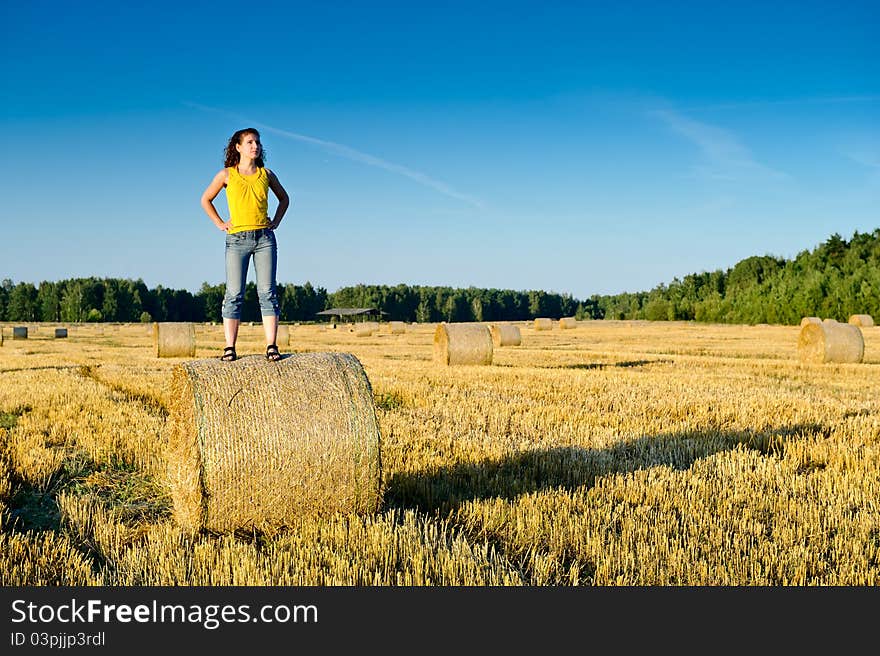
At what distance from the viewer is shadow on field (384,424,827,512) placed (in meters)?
5.53

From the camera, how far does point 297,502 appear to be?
490 cm

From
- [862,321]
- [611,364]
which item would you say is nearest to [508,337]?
→ [611,364]

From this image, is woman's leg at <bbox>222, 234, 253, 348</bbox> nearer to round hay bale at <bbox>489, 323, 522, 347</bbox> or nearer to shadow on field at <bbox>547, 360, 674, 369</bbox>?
shadow on field at <bbox>547, 360, 674, 369</bbox>

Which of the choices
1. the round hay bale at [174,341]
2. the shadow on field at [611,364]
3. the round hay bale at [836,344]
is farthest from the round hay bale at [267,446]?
the round hay bale at [174,341]

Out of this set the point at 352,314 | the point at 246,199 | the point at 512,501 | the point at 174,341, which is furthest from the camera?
the point at 352,314

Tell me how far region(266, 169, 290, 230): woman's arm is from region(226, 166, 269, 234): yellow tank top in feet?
0.31

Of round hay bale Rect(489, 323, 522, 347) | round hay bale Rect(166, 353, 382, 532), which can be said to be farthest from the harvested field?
round hay bale Rect(489, 323, 522, 347)

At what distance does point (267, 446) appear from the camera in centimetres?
485

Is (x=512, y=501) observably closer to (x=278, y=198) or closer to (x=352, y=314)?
(x=278, y=198)

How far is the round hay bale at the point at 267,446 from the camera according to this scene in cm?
477

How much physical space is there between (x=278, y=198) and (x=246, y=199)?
0.31 m

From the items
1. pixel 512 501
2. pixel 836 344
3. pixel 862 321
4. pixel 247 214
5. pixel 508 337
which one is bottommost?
pixel 512 501

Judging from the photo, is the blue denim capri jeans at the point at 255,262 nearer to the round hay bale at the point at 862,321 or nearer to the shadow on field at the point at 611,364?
the shadow on field at the point at 611,364

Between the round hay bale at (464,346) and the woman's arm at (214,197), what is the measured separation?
1333 centimetres
